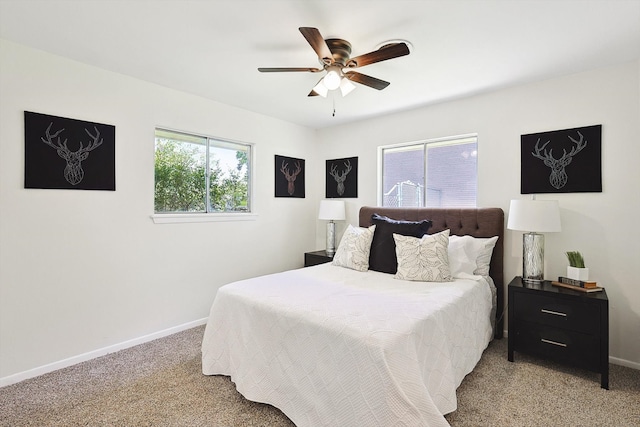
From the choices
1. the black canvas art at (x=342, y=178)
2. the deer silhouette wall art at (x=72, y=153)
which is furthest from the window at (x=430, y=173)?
the deer silhouette wall art at (x=72, y=153)

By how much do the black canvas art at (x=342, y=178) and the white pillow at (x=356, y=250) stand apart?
111 centimetres

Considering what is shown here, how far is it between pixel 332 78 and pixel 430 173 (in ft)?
6.48

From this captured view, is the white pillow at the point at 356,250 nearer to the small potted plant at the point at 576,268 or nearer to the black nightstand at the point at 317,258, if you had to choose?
the black nightstand at the point at 317,258

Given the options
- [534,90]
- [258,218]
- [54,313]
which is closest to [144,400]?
[54,313]

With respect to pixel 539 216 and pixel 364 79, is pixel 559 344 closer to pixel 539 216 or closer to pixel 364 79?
pixel 539 216

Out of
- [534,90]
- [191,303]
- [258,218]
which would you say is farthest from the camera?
[258,218]

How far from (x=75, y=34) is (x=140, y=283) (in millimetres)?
2054

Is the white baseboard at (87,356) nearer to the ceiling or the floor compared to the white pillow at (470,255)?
nearer to the floor

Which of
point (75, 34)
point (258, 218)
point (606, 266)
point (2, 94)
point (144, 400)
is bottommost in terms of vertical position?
point (144, 400)

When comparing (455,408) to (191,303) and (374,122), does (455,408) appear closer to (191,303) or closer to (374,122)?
(191,303)

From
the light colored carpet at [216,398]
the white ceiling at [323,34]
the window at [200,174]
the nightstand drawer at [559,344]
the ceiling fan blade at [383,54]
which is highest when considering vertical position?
the white ceiling at [323,34]

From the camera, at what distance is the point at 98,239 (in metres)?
2.67

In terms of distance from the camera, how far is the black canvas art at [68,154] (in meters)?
2.33

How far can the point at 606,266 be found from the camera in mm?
2580
